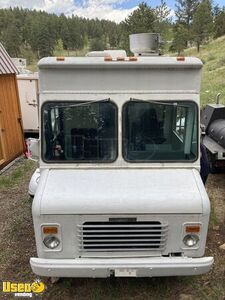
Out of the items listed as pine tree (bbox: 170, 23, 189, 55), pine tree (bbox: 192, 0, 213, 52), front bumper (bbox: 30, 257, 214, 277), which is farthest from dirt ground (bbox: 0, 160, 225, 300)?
pine tree (bbox: 192, 0, 213, 52)

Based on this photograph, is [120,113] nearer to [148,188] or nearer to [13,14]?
[148,188]

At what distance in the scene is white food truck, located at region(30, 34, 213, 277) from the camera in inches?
171

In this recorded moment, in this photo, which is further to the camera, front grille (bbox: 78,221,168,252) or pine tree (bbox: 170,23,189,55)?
pine tree (bbox: 170,23,189,55)

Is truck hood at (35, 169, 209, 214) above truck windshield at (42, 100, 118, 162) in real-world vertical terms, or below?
below

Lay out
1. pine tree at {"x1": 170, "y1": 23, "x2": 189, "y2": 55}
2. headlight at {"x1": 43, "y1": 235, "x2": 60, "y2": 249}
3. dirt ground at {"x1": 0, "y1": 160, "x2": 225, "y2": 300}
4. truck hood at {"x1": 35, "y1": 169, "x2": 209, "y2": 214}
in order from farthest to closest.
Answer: pine tree at {"x1": 170, "y1": 23, "x2": 189, "y2": 55} → dirt ground at {"x1": 0, "y1": 160, "x2": 225, "y2": 300} → headlight at {"x1": 43, "y1": 235, "x2": 60, "y2": 249} → truck hood at {"x1": 35, "y1": 169, "x2": 209, "y2": 214}

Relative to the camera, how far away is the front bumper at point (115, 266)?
4.33 metres

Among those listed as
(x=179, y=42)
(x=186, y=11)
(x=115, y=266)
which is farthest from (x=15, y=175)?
(x=186, y=11)

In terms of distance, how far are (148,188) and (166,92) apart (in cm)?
145

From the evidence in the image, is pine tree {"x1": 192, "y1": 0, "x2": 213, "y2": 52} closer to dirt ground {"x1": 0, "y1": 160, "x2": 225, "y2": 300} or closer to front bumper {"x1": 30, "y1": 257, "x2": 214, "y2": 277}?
dirt ground {"x1": 0, "y1": 160, "x2": 225, "y2": 300}

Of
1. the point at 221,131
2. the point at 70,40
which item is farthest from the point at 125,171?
the point at 70,40

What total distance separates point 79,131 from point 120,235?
1662 mm

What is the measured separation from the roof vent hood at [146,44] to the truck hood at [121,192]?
2.51m

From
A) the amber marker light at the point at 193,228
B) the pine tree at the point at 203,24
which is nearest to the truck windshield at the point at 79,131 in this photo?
the amber marker light at the point at 193,228

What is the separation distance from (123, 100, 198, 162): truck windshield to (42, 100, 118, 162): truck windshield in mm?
238
